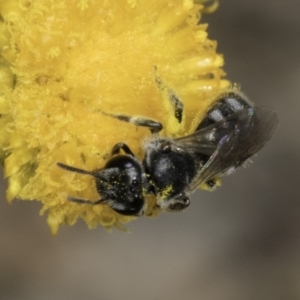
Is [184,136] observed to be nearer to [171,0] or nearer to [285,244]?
[171,0]

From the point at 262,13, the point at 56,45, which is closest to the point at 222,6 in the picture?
the point at 262,13

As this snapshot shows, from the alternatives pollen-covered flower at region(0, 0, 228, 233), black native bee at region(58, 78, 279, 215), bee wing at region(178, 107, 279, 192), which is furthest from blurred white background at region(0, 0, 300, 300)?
bee wing at region(178, 107, 279, 192)

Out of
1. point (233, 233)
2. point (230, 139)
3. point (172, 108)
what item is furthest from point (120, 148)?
point (233, 233)

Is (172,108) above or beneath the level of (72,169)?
above

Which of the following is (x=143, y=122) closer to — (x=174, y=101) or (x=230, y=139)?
(x=174, y=101)

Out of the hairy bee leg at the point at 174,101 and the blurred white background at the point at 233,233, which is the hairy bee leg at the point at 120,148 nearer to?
the hairy bee leg at the point at 174,101

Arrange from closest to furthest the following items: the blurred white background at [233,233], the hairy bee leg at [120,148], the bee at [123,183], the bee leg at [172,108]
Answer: the bee at [123,183] → the hairy bee leg at [120,148] → the bee leg at [172,108] → the blurred white background at [233,233]

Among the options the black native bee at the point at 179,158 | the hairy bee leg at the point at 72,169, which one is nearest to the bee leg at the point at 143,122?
the black native bee at the point at 179,158
